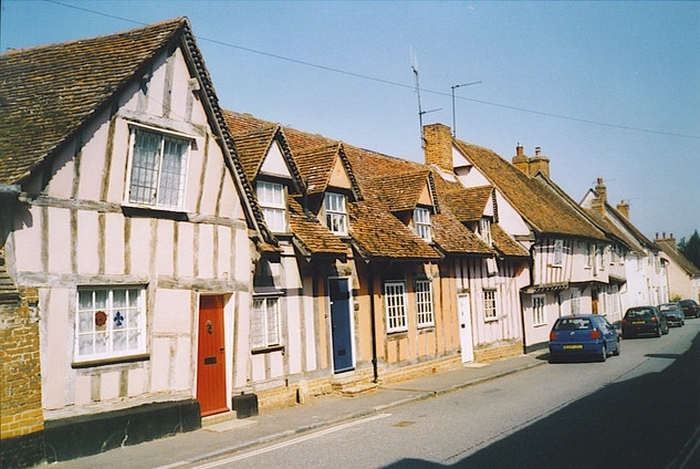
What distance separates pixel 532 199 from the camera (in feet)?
104

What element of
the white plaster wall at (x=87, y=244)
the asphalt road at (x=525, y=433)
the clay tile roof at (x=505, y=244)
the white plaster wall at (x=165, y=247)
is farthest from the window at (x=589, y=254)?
the white plaster wall at (x=87, y=244)

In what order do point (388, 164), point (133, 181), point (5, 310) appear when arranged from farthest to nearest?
point (388, 164), point (133, 181), point (5, 310)

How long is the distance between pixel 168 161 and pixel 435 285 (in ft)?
36.7

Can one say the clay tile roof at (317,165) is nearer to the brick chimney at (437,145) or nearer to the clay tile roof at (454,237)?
the clay tile roof at (454,237)

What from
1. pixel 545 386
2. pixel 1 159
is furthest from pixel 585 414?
pixel 1 159

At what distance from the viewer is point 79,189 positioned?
32.1 ft

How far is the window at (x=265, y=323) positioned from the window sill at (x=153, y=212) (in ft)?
9.36

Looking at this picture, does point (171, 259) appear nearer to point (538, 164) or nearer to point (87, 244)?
point (87, 244)

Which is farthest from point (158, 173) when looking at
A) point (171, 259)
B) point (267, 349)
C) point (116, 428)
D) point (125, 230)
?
point (267, 349)

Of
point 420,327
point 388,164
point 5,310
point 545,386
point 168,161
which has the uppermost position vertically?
point 388,164

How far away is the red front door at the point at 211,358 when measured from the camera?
39.3 ft

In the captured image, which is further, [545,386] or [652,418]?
[545,386]

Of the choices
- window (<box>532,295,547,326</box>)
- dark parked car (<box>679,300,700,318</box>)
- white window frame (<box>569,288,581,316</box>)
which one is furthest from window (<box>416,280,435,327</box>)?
dark parked car (<box>679,300,700,318</box>)

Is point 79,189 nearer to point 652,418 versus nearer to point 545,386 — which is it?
point 652,418
